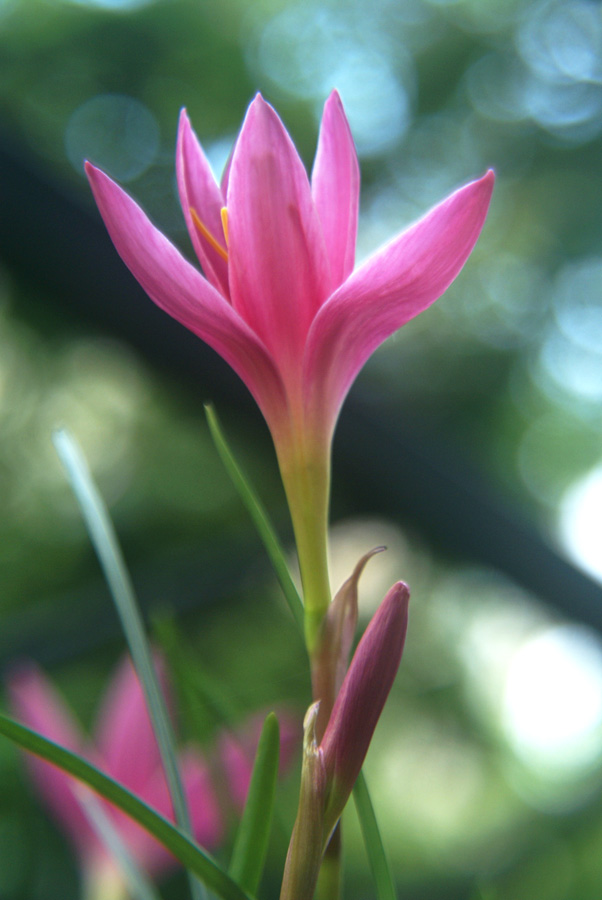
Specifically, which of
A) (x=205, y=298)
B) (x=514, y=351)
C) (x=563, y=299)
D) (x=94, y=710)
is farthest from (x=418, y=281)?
(x=563, y=299)

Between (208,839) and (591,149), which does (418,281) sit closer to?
(208,839)

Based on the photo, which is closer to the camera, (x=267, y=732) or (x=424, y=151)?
(x=267, y=732)

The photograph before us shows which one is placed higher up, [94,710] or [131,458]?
[131,458]

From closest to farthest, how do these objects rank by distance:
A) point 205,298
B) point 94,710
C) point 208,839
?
point 205,298 < point 208,839 < point 94,710

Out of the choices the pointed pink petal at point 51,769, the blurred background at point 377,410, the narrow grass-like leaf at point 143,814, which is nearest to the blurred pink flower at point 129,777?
the pointed pink petal at point 51,769

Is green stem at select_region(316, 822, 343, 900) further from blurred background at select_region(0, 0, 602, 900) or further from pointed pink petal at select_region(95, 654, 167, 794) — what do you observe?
blurred background at select_region(0, 0, 602, 900)

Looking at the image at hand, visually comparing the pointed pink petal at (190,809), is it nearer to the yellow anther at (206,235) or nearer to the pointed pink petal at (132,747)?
the pointed pink petal at (132,747)

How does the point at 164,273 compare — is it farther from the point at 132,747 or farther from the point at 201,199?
the point at 132,747
